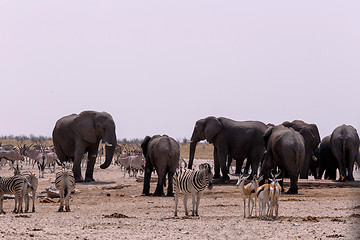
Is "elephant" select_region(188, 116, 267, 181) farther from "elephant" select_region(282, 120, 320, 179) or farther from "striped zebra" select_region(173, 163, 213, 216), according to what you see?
"striped zebra" select_region(173, 163, 213, 216)

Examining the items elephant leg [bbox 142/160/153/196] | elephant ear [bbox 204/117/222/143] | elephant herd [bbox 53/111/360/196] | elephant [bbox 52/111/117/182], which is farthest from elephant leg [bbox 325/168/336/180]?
elephant leg [bbox 142/160/153/196]

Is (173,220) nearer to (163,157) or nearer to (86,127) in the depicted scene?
(163,157)

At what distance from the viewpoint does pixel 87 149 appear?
3144 cm

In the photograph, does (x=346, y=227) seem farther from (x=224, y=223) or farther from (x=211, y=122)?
(x=211, y=122)

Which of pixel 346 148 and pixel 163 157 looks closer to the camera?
pixel 163 157

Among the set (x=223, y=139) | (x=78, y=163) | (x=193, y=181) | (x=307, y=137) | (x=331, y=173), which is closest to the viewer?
(x=193, y=181)

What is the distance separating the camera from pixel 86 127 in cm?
3028

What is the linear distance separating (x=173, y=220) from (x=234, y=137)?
15.6 metres

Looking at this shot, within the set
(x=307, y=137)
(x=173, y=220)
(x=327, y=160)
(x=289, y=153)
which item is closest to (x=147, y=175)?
(x=289, y=153)

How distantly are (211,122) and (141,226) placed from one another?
17064 millimetres

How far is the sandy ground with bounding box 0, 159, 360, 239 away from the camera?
11367 mm

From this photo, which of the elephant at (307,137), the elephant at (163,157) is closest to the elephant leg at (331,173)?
the elephant at (307,137)

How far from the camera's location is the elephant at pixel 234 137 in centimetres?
2888

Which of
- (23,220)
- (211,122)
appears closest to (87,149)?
(211,122)
